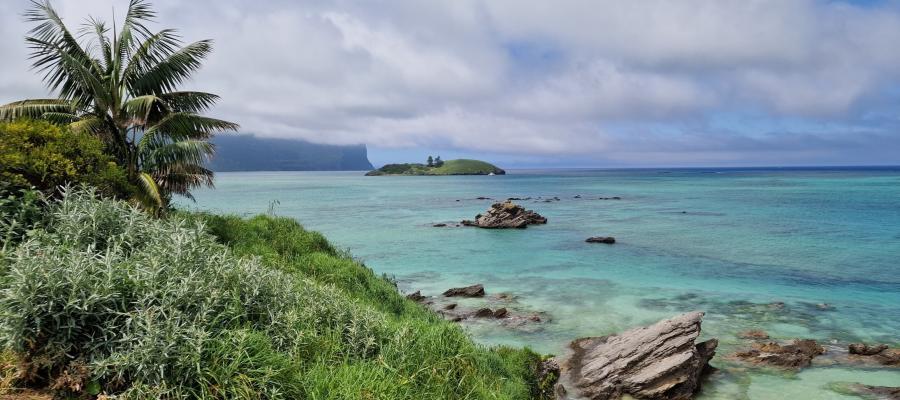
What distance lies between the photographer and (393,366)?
793 centimetres

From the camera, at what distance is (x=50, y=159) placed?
1128 cm

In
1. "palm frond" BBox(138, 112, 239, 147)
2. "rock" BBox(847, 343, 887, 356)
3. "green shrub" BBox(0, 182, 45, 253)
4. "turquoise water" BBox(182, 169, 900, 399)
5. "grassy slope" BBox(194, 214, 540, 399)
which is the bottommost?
"turquoise water" BBox(182, 169, 900, 399)

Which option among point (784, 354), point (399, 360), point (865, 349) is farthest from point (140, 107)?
point (865, 349)

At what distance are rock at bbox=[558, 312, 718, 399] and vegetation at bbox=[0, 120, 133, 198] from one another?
45.9 feet

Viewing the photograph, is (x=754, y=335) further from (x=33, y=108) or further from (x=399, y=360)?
(x=33, y=108)

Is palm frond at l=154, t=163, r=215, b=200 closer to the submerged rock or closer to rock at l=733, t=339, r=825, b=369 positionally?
rock at l=733, t=339, r=825, b=369

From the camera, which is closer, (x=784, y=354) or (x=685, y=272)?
(x=784, y=354)

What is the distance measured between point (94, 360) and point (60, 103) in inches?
592

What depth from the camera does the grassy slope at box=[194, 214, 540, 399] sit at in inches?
267

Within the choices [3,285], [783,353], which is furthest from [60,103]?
[783,353]

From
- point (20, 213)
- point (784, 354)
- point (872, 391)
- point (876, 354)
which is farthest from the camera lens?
point (876, 354)

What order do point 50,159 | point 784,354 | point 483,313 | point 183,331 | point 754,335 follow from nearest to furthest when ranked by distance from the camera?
point 183,331 < point 50,159 < point 784,354 < point 754,335 < point 483,313

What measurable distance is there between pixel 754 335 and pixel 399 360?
18.4 m

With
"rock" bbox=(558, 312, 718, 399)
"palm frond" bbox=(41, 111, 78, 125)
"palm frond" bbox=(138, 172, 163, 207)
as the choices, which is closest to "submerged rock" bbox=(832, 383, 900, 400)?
"rock" bbox=(558, 312, 718, 399)
